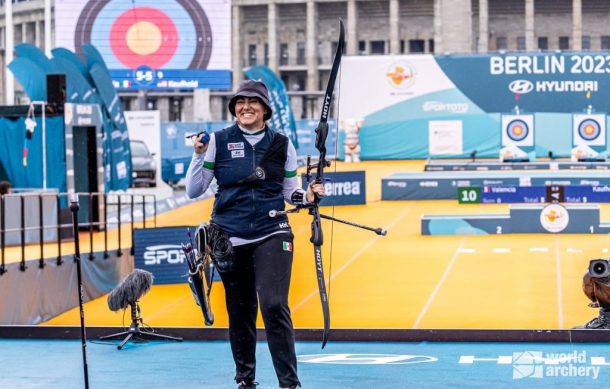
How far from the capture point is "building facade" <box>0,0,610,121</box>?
9262 cm

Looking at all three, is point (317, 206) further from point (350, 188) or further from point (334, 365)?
point (350, 188)

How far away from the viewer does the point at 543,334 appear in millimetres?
9781

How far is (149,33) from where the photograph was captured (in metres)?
37.3

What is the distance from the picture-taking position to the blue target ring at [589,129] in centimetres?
4706

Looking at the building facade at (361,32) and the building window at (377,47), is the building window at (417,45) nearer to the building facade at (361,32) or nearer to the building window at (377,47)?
the building facade at (361,32)

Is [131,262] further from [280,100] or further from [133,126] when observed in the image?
[280,100]

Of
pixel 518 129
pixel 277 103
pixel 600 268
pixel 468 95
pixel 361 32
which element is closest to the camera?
pixel 600 268

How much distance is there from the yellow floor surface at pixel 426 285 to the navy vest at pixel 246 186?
3.57 meters

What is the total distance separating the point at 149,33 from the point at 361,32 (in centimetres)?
6516

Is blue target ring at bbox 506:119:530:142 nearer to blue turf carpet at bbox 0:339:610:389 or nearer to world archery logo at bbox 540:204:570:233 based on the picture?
world archery logo at bbox 540:204:570:233

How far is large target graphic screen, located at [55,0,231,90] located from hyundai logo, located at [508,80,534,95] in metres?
16.2

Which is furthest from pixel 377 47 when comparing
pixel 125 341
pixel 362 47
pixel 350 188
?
pixel 125 341

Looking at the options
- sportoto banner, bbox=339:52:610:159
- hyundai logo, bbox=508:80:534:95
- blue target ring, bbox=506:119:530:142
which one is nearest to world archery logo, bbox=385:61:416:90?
sportoto banner, bbox=339:52:610:159

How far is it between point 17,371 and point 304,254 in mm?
11196
